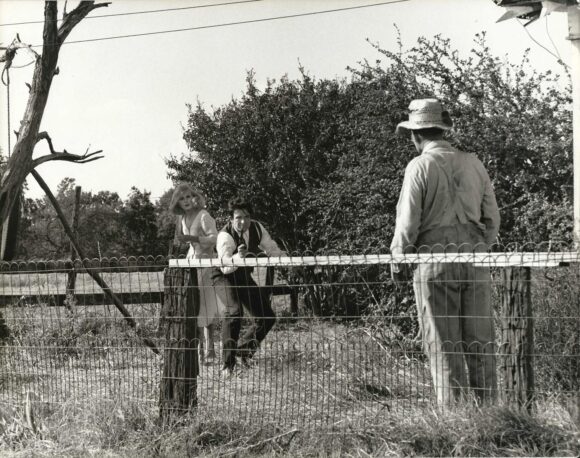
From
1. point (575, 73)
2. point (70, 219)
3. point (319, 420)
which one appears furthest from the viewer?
Result: point (70, 219)

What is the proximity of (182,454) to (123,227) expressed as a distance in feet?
143

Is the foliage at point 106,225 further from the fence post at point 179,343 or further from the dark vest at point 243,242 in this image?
the fence post at point 179,343

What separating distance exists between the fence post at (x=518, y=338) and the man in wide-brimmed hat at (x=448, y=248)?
0.11 metres

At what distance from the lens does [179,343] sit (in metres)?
5.53

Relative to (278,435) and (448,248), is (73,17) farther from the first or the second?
(278,435)

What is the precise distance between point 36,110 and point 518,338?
6794mm

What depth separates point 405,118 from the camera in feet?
30.1

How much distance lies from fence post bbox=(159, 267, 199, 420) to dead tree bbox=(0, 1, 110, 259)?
4602mm

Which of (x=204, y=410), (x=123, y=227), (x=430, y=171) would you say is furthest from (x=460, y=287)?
(x=123, y=227)

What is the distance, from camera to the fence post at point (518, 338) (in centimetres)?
488

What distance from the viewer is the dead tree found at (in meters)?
9.58

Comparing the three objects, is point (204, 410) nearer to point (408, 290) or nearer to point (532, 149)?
point (408, 290)

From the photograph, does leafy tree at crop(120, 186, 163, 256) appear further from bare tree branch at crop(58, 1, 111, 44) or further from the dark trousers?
the dark trousers

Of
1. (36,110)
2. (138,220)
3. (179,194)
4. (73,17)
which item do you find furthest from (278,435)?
(138,220)
